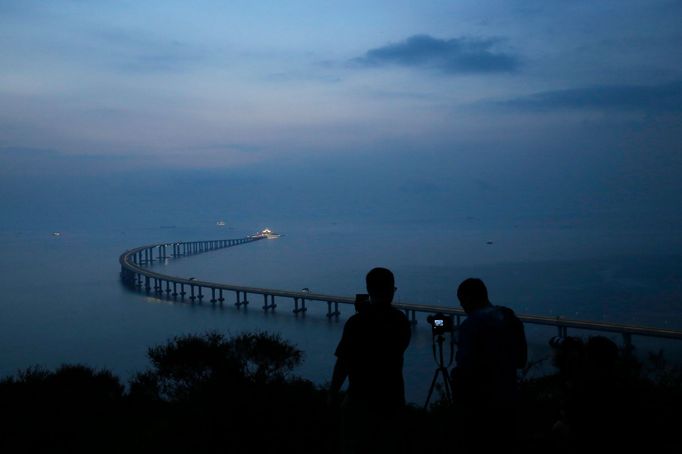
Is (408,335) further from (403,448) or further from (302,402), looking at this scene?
(302,402)

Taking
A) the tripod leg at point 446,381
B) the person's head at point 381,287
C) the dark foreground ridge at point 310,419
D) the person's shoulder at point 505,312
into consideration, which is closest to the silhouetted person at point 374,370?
the person's head at point 381,287

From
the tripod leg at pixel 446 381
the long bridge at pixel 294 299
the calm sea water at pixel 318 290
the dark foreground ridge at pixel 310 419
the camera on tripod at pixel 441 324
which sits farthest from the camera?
the calm sea water at pixel 318 290

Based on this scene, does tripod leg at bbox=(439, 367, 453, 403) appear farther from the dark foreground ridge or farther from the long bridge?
Answer: the long bridge

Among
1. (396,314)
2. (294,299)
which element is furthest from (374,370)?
(294,299)

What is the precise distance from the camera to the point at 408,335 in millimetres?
2936

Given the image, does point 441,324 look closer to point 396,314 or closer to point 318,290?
point 396,314

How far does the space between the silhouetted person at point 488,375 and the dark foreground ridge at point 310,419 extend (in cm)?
11

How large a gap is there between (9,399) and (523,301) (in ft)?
139

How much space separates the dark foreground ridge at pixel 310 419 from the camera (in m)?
2.50

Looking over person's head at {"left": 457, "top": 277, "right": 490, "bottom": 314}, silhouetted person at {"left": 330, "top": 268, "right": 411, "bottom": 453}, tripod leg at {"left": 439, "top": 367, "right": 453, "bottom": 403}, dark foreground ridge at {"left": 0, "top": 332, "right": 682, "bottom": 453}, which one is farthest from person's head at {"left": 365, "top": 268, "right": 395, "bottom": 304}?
tripod leg at {"left": 439, "top": 367, "right": 453, "bottom": 403}

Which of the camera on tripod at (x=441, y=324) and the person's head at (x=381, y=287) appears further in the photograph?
the camera on tripod at (x=441, y=324)

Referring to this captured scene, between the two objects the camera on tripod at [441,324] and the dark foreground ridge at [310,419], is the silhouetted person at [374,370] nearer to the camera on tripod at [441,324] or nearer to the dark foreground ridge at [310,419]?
the dark foreground ridge at [310,419]

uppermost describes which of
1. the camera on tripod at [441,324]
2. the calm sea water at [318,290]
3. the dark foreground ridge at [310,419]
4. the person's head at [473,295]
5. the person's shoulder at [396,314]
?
the person's head at [473,295]

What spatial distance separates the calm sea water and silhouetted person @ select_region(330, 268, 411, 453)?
59.2 ft
